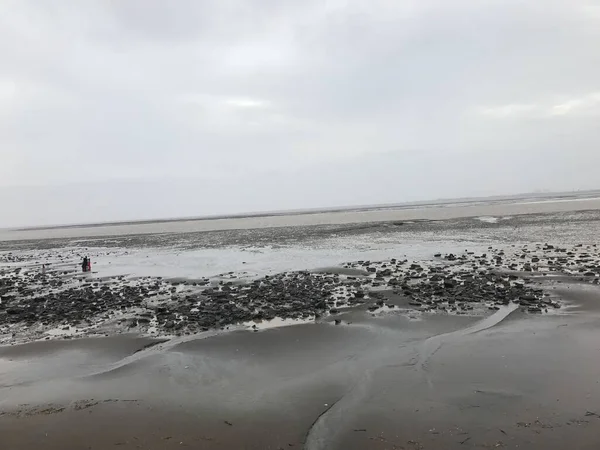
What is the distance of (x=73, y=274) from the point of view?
3048 cm

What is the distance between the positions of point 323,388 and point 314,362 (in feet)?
5.71

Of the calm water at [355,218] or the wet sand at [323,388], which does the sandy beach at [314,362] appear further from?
the calm water at [355,218]

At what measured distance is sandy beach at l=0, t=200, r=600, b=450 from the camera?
286 inches

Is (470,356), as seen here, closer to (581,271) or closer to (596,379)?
(596,379)

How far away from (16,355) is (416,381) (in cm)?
1249

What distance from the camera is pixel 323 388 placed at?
912 cm

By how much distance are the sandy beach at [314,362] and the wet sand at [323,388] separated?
5cm

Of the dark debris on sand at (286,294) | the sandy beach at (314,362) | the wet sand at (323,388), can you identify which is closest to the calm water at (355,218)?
the dark debris on sand at (286,294)

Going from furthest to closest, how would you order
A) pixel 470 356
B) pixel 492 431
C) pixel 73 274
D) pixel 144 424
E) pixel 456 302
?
pixel 73 274, pixel 456 302, pixel 470 356, pixel 144 424, pixel 492 431

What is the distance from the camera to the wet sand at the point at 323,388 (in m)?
7.09

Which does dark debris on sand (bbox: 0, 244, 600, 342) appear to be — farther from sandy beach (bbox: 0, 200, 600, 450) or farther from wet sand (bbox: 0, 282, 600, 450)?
wet sand (bbox: 0, 282, 600, 450)

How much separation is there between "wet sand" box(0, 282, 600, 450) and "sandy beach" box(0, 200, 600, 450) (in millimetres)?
46

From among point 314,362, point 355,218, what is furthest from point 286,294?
point 355,218

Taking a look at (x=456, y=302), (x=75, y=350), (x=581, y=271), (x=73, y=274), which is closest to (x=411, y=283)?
(x=456, y=302)
